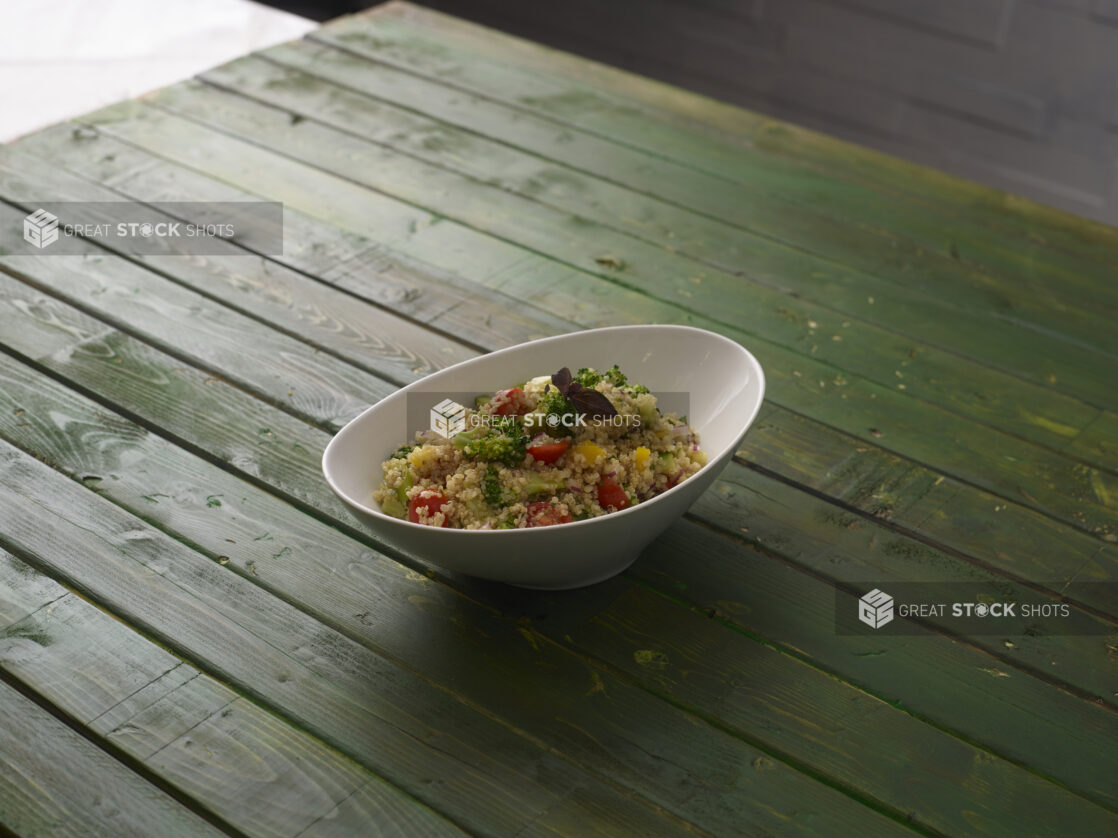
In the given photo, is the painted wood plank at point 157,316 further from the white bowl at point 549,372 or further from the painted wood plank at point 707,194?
the painted wood plank at point 707,194

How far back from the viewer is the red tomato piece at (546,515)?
3.33 feet

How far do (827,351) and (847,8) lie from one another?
2027 mm

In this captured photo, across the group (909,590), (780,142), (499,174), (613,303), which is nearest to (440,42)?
(499,174)

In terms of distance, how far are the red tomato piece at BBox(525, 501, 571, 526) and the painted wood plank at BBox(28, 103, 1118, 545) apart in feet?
1.76

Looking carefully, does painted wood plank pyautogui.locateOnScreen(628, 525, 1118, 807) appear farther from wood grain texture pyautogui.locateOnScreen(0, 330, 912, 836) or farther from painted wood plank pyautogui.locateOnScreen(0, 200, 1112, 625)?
painted wood plank pyautogui.locateOnScreen(0, 200, 1112, 625)

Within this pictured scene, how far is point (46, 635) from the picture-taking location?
1.04 meters

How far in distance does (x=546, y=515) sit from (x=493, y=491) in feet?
0.18

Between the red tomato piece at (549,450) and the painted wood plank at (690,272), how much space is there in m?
0.62

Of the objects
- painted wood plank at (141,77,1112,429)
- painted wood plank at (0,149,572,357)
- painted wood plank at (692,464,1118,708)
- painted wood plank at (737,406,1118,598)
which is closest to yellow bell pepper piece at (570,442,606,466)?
painted wood plank at (692,464,1118,708)

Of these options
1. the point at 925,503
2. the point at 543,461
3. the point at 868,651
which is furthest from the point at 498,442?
the point at 925,503

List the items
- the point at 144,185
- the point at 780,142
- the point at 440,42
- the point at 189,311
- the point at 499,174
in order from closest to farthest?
the point at 189,311, the point at 144,185, the point at 499,174, the point at 780,142, the point at 440,42

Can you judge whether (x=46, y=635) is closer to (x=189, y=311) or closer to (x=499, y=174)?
(x=189, y=311)

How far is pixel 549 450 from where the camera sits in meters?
1.06

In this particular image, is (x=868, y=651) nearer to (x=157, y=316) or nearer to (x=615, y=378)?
(x=615, y=378)
